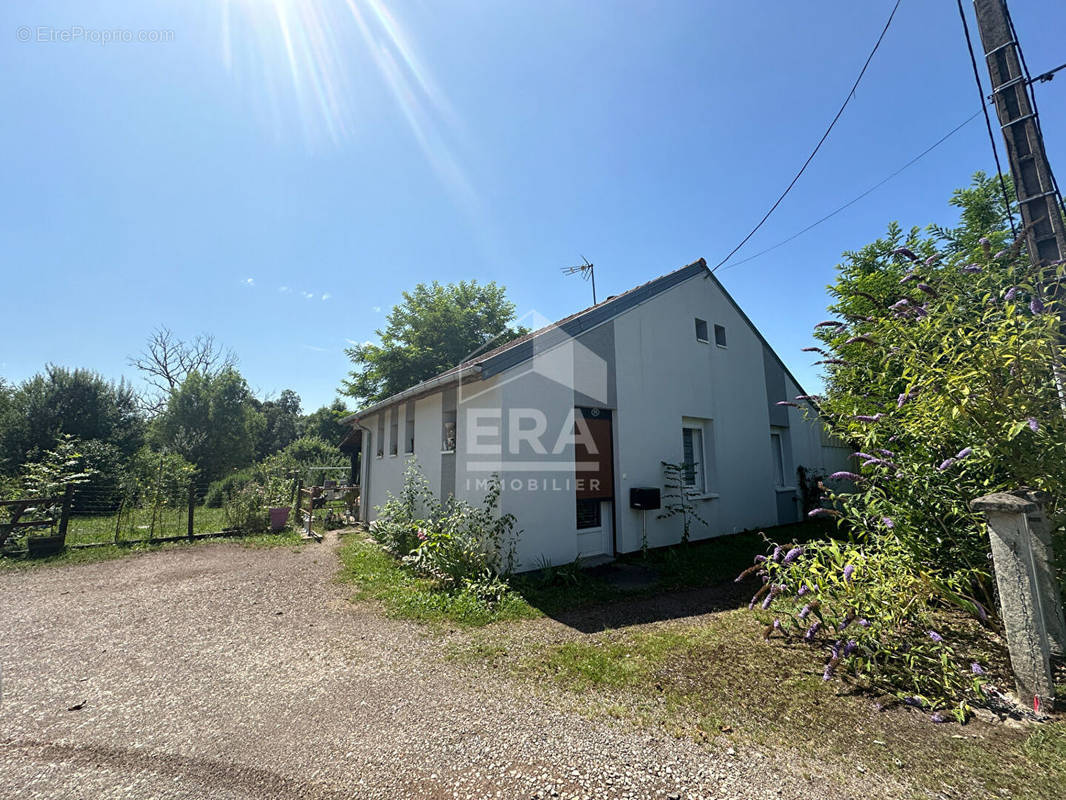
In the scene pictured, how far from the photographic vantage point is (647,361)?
784 centimetres

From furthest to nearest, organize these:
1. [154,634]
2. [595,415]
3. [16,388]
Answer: [16,388], [595,415], [154,634]

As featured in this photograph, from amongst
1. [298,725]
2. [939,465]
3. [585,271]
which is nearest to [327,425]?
[585,271]

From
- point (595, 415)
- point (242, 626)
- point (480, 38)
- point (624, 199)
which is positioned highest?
point (480, 38)

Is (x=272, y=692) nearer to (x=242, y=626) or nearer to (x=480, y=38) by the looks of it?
(x=242, y=626)

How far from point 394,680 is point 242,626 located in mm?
2498

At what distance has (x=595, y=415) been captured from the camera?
707 cm

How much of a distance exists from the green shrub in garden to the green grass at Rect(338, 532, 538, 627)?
9.65 ft

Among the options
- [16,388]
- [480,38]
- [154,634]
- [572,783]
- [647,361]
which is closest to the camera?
[572,783]

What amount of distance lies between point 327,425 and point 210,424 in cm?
1048

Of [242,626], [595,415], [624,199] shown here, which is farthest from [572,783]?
[624,199]

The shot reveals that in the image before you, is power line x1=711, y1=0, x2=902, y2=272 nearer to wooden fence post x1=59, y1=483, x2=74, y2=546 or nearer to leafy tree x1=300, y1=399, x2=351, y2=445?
wooden fence post x1=59, y1=483, x2=74, y2=546

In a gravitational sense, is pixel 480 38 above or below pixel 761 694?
above

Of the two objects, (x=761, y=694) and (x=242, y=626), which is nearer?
(x=761, y=694)

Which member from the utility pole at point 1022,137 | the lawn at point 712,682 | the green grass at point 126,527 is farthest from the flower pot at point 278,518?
the utility pole at point 1022,137
